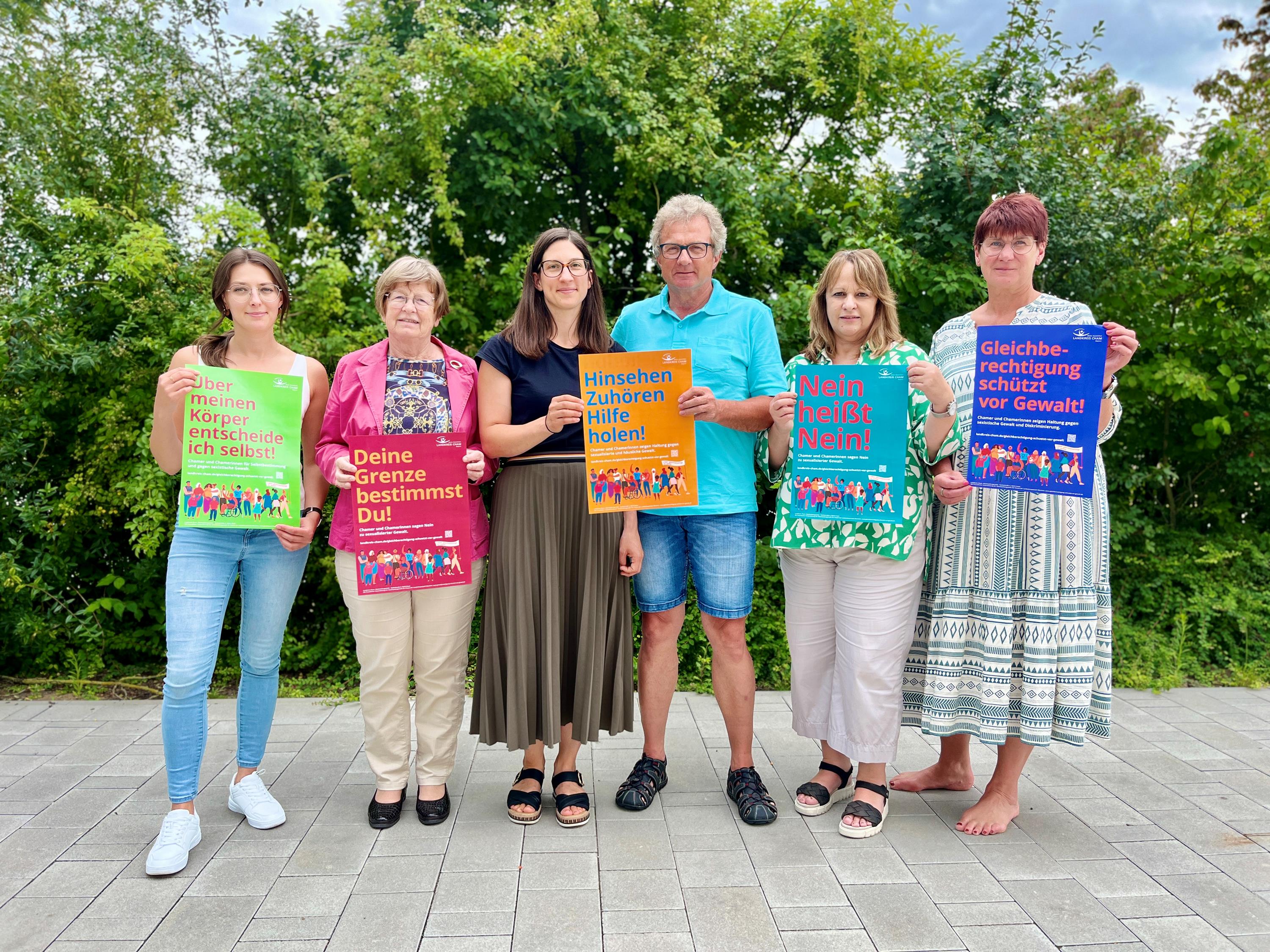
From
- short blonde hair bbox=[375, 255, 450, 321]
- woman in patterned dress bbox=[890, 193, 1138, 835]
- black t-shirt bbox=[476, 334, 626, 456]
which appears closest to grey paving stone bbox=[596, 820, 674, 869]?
woman in patterned dress bbox=[890, 193, 1138, 835]

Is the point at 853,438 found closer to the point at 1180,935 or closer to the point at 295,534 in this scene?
the point at 1180,935

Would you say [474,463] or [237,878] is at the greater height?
[474,463]

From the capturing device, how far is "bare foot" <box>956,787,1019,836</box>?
10.7ft

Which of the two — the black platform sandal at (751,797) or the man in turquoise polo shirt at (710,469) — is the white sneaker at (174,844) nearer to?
the man in turquoise polo shirt at (710,469)

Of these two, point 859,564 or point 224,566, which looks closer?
point 224,566

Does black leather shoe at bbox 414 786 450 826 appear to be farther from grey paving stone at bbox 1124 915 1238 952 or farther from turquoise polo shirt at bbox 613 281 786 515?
grey paving stone at bbox 1124 915 1238 952

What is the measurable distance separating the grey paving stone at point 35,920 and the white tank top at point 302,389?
1411 millimetres

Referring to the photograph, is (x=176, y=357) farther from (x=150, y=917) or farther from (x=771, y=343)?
(x=771, y=343)

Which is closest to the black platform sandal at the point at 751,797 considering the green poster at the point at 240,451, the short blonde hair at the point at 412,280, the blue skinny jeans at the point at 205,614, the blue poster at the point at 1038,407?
the blue poster at the point at 1038,407

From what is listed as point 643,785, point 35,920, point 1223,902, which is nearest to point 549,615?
point 643,785

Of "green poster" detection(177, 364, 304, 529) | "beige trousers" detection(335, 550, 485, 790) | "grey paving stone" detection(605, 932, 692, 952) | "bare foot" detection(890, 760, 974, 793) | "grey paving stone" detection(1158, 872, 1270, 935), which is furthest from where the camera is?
"bare foot" detection(890, 760, 974, 793)

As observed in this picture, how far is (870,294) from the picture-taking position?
10.3ft

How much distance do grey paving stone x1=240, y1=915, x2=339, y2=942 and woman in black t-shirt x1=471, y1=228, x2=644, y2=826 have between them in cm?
79

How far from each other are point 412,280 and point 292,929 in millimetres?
2082
